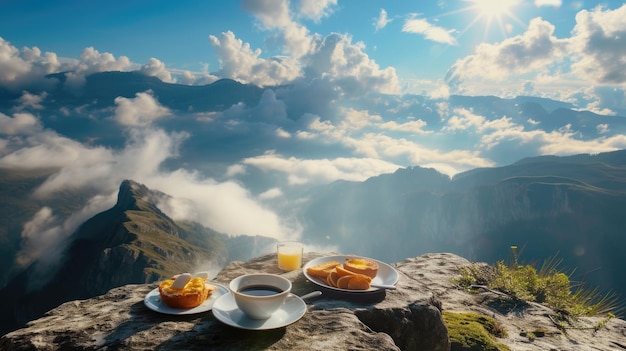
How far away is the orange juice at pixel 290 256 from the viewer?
825 cm

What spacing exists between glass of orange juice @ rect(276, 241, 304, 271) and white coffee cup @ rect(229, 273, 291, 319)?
2.94 m

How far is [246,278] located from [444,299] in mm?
7616

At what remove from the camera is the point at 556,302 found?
1156 centimetres

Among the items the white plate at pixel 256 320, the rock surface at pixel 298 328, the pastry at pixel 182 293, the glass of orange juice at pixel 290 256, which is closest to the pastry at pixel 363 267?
the rock surface at pixel 298 328

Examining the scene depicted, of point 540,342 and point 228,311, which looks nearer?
point 228,311

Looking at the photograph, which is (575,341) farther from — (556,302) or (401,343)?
(401,343)

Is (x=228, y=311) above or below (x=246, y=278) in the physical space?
below

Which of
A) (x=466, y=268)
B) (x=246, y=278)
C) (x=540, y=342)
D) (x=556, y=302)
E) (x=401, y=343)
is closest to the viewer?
(x=246, y=278)

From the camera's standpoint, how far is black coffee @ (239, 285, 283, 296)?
16.8 ft

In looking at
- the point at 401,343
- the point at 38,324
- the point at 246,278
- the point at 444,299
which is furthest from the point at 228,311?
the point at 444,299

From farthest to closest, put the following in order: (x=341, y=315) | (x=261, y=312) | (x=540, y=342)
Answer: (x=540, y=342) → (x=341, y=315) → (x=261, y=312)

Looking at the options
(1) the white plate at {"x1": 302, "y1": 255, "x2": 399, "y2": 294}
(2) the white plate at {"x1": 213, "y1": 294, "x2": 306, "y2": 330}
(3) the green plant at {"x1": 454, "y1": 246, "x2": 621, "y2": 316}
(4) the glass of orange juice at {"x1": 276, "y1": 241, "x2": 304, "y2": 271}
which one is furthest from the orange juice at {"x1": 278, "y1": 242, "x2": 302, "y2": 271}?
(3) the green plant at {"x1": 454, "y1": 246, "x2": 621, "y2": 316}

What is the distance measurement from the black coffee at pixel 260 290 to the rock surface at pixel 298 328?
523 mm

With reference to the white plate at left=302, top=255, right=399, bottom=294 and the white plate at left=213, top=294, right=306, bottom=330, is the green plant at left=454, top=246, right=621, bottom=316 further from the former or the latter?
the white plate at left=213, top=294, right=306, bottom=330
